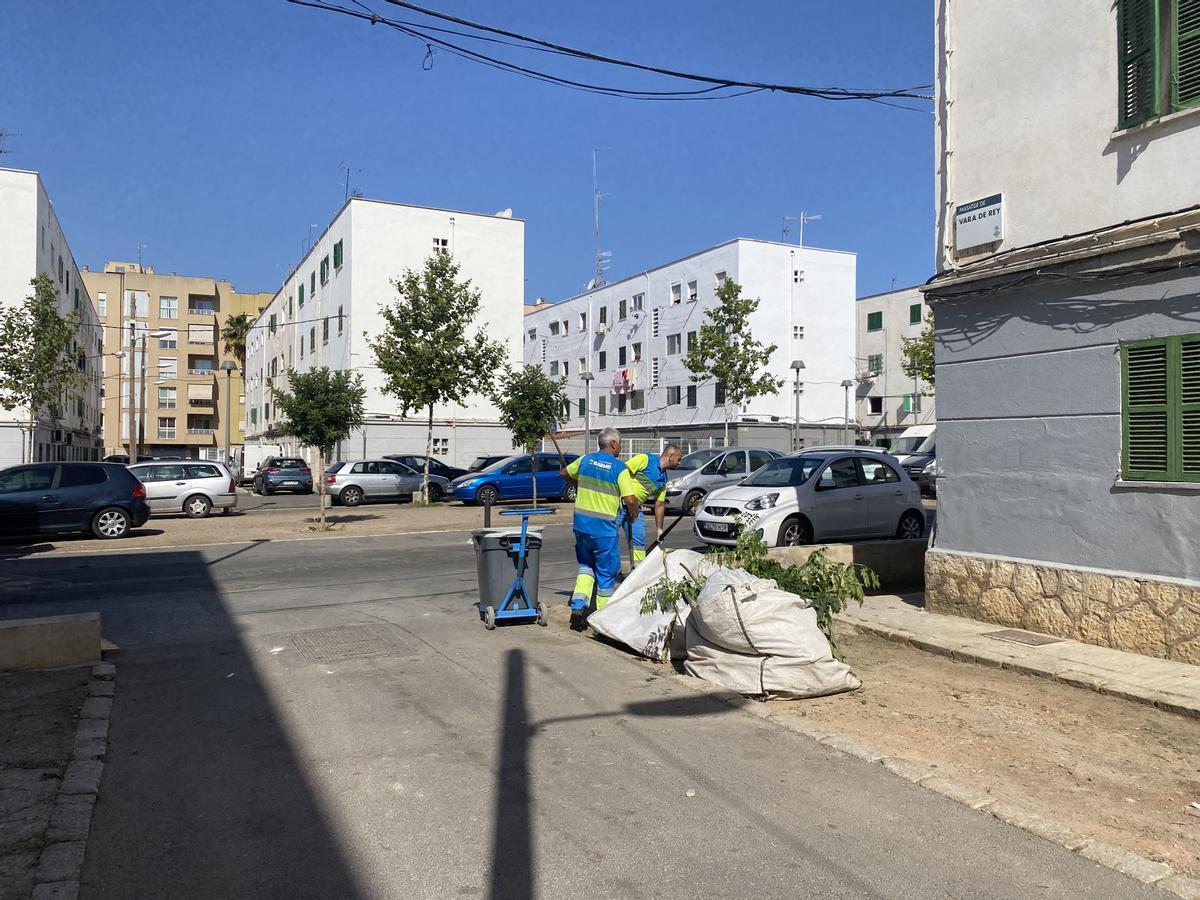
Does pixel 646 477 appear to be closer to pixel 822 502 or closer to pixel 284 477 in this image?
pixel 822 502

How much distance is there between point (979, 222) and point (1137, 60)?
1762mm

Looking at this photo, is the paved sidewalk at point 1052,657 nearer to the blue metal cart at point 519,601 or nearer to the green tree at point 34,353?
the blue metal cart at point 519,601

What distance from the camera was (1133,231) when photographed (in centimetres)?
698

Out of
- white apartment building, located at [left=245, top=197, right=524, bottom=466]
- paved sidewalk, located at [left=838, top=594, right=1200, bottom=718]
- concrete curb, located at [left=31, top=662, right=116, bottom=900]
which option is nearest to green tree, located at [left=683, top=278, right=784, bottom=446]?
white apartment building, located at [left=245, top=197, right=524, bottom=466]

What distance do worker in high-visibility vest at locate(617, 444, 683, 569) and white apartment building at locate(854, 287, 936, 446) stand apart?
46.8m

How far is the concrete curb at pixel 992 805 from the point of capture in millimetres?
3574

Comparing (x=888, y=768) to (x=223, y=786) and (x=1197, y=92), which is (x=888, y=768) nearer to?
(x=223, y=786)

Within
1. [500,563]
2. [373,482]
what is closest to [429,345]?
[373,482]

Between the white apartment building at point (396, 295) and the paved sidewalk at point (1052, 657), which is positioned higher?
the white apartment building at point (396, 295)

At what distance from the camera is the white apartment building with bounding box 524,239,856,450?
48594mm

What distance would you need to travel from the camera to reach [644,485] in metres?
8.23

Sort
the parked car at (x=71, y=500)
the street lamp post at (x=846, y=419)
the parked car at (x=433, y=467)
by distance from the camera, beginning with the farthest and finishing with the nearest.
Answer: the street lamp post at (x=846, y=419) < the parked car at (x=433, y=467) < the parked car at (x=71, y=500)

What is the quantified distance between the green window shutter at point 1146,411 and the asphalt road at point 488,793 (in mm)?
3802

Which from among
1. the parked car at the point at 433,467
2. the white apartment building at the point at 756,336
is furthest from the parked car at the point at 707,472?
the white apartment building at the point at 756,336
